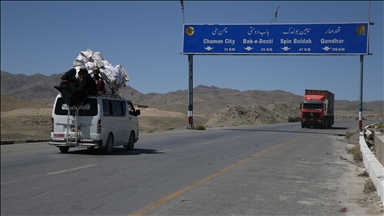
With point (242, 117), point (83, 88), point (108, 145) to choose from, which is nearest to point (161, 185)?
point (83, 88)

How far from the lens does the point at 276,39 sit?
128 ft

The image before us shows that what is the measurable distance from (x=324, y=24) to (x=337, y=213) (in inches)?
1268

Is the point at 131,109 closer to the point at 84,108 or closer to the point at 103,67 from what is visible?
the point at 103,67

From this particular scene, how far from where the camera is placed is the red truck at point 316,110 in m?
49.3

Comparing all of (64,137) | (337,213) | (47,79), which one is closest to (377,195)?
(337,213)

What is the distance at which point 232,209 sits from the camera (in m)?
8.46

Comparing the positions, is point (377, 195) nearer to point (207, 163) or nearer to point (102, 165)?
point (207, 163)

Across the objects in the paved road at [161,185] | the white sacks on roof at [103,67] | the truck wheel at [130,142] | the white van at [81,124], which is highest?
the white sacks on roof at [103,67]

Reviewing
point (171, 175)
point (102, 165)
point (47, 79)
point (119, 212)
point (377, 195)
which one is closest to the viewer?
point (119, 212)

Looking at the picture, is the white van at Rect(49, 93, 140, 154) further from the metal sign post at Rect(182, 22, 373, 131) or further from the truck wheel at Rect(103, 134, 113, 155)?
the metal sign post at Rect(182, 22, 373, 131)

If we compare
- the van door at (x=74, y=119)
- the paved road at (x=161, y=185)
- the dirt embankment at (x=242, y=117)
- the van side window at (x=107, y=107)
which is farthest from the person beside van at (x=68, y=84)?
the dirt embankment at (x=242, y=117)

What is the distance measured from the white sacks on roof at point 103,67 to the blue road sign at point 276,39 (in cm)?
2383

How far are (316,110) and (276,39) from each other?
43.0 feet

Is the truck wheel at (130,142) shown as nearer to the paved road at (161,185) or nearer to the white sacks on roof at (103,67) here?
the paved road at (161,185)
